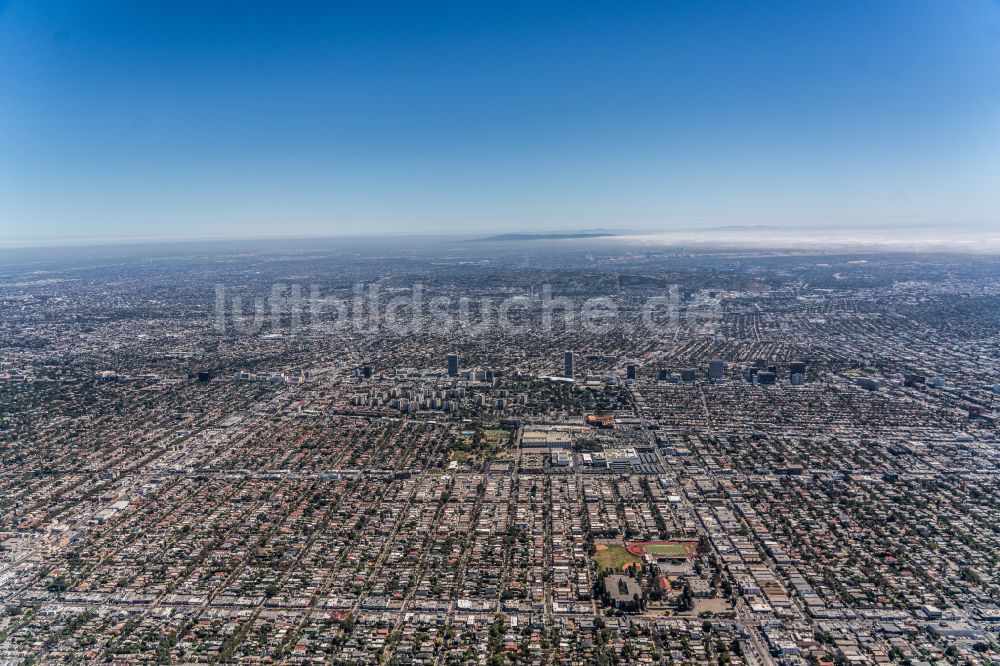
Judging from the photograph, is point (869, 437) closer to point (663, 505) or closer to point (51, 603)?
point (663, 505)

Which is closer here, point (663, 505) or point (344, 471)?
point (663, 505)

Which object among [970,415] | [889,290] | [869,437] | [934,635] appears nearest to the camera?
[934,635]

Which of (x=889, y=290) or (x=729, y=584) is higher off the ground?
(x=889, y=290)

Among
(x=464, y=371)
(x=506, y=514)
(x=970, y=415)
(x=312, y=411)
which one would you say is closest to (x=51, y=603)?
(x=506, y=514)

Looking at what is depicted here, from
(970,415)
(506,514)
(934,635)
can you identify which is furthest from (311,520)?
(970,415)

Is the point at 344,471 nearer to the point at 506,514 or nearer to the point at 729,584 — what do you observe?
the point at 506,514

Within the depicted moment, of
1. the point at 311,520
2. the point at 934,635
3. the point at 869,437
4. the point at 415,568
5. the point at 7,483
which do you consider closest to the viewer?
the point at 934,635

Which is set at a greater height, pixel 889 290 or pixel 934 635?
pixel 889 290

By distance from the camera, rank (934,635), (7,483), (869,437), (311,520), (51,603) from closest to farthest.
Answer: (934,635) < (51,603) < (311,520) < (7,483) < (869,437)

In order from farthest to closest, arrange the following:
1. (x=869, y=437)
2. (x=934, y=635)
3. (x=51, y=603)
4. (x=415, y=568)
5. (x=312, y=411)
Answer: (x=312, y=411)
(x=869, y=437)
(x=415, y=568)
(x=51, y=603)
(x=934, y=635)
